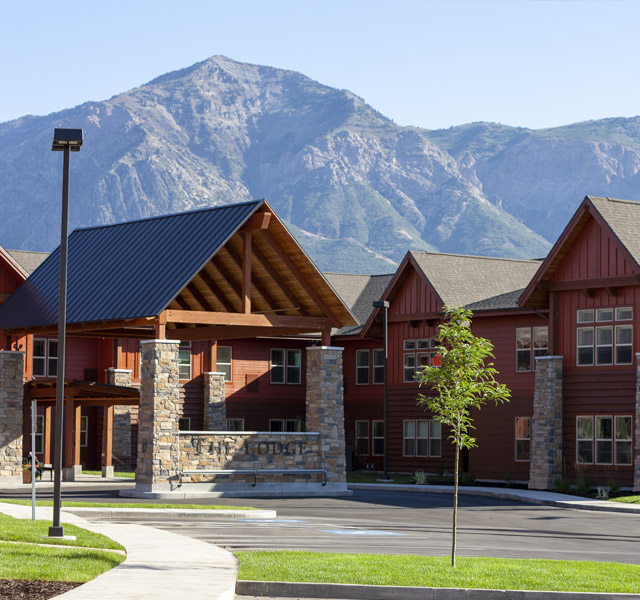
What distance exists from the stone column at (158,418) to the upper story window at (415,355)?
19.7 m

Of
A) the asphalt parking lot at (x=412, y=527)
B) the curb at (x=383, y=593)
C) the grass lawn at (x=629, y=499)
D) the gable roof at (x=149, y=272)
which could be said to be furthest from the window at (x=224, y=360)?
the curb at (x=383, y=593)

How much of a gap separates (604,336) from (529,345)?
5.60m

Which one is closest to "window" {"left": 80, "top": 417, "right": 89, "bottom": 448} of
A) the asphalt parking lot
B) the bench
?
the asphalt parking lot

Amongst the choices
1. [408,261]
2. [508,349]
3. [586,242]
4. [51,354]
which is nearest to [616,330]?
[586,242]

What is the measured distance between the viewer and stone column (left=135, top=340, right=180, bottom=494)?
3372 centimetres

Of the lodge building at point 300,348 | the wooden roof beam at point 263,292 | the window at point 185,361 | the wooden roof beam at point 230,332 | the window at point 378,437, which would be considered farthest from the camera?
the window at point 378,437

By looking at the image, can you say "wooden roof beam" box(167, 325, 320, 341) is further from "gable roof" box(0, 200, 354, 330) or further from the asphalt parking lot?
the asphalt parking lot

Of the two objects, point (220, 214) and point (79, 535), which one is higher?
point (220, 214)

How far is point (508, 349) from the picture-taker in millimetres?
49219

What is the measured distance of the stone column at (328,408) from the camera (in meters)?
37.7

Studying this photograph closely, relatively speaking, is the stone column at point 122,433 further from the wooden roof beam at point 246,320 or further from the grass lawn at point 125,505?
the grass lawn at point 125,505

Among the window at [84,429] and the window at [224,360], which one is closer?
the window at [84,429]

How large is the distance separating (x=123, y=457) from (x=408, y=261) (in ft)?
48.5

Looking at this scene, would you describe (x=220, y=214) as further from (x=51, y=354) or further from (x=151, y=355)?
(x=51, y=354)
